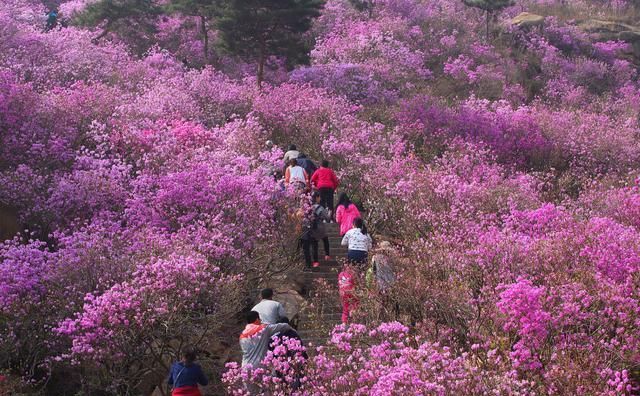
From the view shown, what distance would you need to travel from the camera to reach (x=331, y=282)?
14938 mm

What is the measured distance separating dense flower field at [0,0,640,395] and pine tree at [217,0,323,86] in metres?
1.38

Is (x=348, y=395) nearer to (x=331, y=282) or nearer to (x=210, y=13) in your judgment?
(x=331, y=282)

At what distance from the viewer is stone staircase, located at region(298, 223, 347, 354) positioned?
1270 cm

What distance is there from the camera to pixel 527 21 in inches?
1763

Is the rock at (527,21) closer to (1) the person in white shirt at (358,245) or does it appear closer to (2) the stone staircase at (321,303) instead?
(2) the stone staircase at (321,303)

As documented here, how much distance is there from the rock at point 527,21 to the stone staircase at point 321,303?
32.5 meters

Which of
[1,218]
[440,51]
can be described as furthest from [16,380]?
[440,51]

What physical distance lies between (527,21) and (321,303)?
3621 centimetres

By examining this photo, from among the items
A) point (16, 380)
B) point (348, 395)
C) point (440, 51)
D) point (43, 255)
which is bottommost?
point (440, 51)

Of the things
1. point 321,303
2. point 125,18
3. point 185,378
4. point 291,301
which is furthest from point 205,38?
point 185,378

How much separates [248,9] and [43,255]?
17625mm

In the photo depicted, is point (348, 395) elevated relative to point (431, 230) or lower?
elevated

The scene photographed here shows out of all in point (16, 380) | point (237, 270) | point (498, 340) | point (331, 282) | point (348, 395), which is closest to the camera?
point (348, 395)

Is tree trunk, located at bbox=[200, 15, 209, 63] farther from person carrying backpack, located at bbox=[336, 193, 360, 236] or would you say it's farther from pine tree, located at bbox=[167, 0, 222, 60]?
person carrying backpack, located at bbox=[336, 193, 360, 236]
